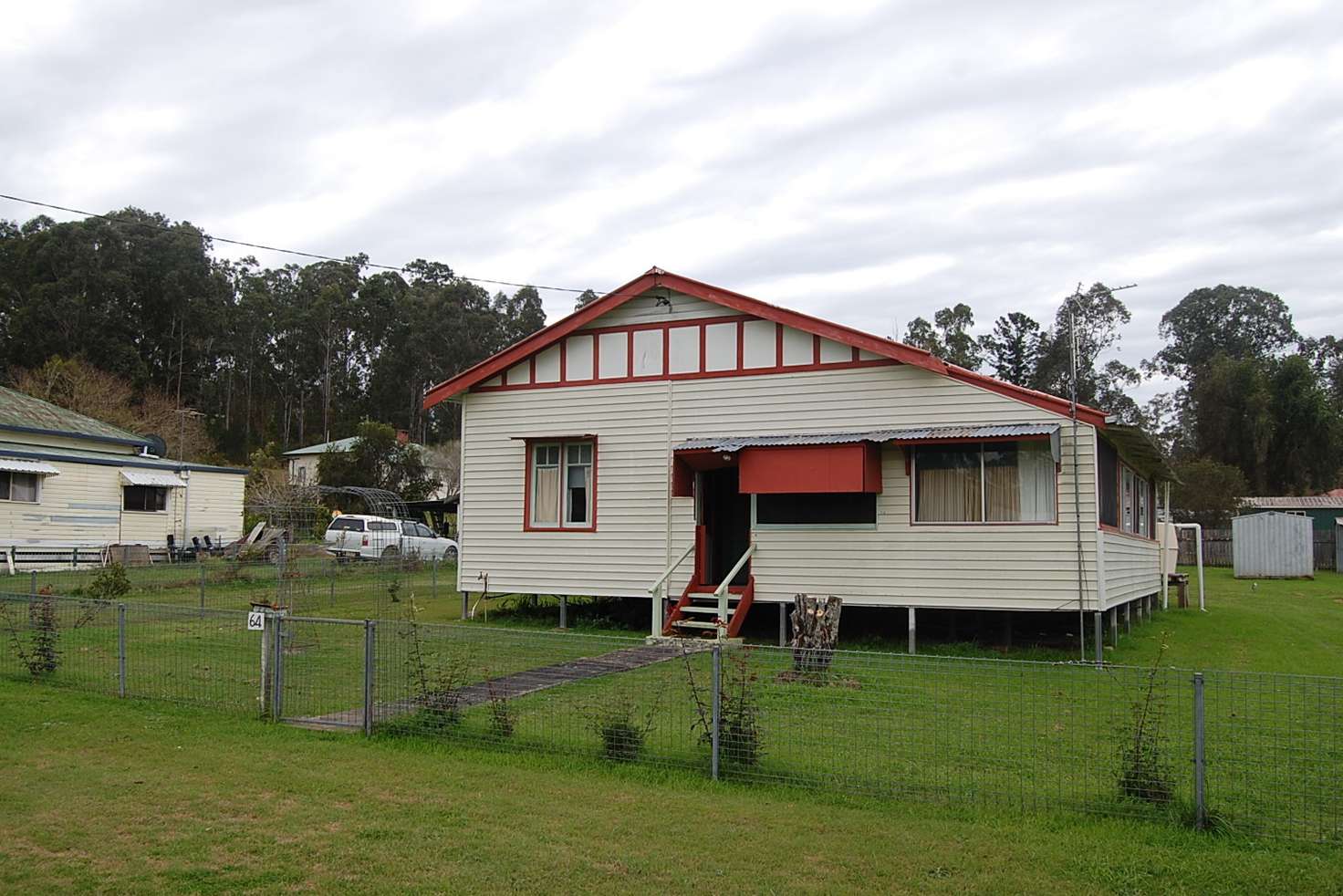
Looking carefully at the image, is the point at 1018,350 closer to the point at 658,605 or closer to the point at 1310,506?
the point at 1310,506

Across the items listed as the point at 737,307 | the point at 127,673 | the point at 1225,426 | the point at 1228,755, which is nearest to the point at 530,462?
the point at 737,307

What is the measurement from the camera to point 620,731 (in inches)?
318

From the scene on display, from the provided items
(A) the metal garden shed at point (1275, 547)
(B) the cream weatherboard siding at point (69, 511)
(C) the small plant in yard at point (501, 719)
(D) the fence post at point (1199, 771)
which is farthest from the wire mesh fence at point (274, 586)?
(A) the metal garden shed at point (1275, 547)

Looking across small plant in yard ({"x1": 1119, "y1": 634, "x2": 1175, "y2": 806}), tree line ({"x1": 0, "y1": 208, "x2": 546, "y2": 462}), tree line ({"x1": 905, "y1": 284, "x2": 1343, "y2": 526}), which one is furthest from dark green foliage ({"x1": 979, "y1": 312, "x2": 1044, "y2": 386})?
small plant in yard ({"x1": 1119, "y1": 634, "x2": 1175, "y2": 806})

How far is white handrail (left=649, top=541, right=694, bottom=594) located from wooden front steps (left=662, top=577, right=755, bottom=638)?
39cm

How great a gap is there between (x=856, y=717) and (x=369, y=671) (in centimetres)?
411

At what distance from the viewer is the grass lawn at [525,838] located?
556cm

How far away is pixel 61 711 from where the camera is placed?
32.6 ft

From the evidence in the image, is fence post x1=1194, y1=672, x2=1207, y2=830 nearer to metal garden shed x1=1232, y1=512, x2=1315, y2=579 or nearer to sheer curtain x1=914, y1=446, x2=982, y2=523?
sheer curtain x1=914, y1=446, x2=982, y2=523

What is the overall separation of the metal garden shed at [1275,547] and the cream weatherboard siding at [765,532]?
2415 cm

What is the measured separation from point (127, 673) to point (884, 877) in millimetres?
9070

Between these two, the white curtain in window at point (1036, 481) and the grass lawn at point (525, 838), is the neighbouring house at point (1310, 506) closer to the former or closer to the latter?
the white curtain in window at point (1036, 481)

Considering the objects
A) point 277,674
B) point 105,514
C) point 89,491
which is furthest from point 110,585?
point 277,674

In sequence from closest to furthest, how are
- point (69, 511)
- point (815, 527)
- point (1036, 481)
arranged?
point (1036, 481), point (815, 527), point (69, 511)
